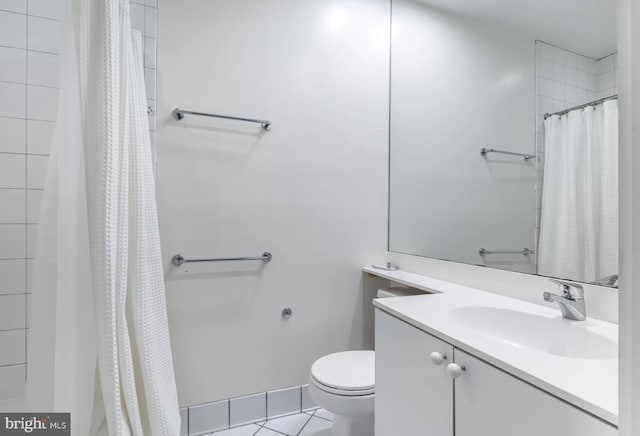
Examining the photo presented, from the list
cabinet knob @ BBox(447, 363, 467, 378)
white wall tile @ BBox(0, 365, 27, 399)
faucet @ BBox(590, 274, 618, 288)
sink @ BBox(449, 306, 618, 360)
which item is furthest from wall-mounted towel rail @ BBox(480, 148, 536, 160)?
white wall tile @ BBox(0, 365, 27, 399)

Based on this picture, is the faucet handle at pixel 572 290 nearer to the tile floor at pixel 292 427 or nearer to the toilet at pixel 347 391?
the toilet at pixel 347 391

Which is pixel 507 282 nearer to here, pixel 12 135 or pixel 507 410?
→ pixel 507 410

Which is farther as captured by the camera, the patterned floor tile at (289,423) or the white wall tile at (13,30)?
the patterned floor tile at (289,423)

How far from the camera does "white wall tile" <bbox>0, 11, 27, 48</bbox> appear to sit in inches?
54.0

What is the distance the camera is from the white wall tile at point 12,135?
137cm

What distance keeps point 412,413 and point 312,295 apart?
96 centimetres

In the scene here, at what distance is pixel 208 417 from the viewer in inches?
64.7

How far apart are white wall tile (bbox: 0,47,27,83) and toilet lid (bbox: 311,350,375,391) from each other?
1841 millimetres

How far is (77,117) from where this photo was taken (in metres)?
1.01

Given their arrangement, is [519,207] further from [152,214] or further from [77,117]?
[77,117]

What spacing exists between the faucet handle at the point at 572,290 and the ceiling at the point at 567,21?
75 cm

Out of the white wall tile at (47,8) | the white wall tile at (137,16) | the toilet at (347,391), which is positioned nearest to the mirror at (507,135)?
the toilet at (347,391)

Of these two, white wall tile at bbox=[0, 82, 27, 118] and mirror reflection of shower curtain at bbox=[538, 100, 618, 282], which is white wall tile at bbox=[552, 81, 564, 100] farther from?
white wall tile at bbox=[0, 82, 27, 118]

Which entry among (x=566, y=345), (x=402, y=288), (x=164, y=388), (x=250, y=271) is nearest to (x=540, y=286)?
(x=566, y=345)
